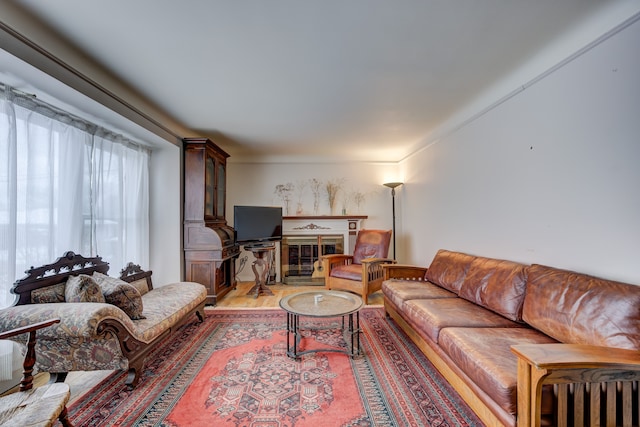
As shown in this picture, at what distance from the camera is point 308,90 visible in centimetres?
265

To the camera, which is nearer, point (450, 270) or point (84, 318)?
point (84, 318)

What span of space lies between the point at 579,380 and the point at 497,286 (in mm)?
1089

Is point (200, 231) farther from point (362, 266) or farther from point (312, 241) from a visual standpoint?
point (362, 266)

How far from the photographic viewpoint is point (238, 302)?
12.7 feet

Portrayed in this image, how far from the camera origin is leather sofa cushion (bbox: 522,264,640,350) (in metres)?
1.36

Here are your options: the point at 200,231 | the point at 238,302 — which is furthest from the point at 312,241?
the point at 200,231

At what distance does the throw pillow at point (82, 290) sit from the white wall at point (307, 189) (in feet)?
10.3

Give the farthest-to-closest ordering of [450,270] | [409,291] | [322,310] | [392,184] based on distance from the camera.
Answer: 1. [392,184]
2. [450,270]
3. [409,291]
4. [322,310]

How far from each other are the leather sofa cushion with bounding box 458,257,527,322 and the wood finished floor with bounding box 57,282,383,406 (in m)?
1.53

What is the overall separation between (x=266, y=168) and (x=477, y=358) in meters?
4.60

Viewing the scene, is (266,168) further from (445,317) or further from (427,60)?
(445,317)

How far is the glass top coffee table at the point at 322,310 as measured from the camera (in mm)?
2318

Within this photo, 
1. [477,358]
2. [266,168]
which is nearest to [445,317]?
[477,358]

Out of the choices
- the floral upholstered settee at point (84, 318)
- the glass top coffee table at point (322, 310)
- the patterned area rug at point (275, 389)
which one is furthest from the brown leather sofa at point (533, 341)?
the floral upholstered settee at point (84, 318)
